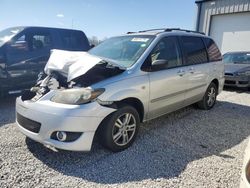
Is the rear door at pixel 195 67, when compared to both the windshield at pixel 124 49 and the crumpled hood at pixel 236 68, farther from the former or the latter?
the crumpled hood at pixel 236 68

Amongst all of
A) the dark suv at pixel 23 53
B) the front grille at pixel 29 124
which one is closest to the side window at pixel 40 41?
the dark suv at pixel 23 53

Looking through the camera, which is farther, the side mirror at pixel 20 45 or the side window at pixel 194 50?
the side mirror at pixel 20 45

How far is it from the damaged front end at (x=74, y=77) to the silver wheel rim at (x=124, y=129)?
58 centimetres

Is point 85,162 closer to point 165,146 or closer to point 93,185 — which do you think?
point 93,185

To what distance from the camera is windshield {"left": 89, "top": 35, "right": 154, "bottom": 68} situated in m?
3.99

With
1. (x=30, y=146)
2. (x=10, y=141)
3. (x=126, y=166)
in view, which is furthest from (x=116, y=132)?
(x=10, y=141)

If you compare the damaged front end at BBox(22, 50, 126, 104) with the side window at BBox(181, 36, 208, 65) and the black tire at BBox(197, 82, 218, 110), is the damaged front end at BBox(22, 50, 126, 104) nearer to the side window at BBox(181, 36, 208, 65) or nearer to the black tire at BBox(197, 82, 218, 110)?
the side window at BBox(181, 36, 208, 65)

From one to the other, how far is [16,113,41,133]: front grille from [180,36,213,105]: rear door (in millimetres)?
2862

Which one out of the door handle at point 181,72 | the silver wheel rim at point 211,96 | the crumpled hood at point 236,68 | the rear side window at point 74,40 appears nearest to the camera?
the door handle at point 181,72

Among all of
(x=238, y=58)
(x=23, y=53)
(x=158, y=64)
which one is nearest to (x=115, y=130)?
(x=158, y=64)

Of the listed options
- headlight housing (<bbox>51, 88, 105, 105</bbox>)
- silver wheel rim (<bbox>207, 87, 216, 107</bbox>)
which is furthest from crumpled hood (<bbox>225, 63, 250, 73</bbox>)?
headlight housing (<bbox>51, 88, 105, 105</bbox>)

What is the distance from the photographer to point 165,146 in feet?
12.7

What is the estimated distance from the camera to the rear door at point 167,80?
159 inches

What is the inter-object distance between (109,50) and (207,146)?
2.31 metres
